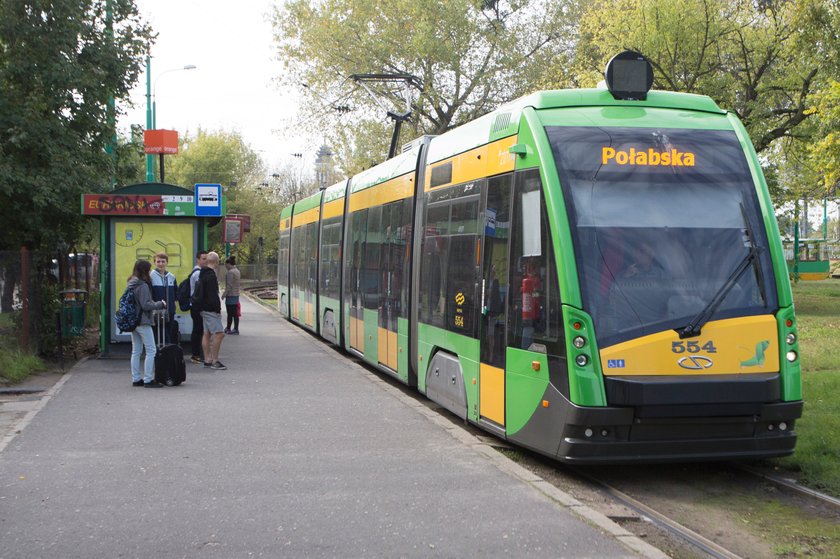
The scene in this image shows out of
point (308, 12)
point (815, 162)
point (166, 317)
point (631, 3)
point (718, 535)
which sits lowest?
point (718, 535)

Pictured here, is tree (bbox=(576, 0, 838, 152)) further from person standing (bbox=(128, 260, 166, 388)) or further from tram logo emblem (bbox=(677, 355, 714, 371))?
tram logo emblem (bbox=(677, 355, 714, 371))

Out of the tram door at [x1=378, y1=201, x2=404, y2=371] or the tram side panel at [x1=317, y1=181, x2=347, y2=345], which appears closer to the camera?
the tram door at [x1=378, y1=201, x2=404, y2=371]

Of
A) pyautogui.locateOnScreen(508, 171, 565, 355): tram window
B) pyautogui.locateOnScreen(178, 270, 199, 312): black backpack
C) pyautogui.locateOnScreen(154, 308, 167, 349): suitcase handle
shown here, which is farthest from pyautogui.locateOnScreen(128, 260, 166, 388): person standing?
pyautogui.locateOnScreen(508, 171, 565, 355): tram window

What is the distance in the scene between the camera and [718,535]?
630 cm

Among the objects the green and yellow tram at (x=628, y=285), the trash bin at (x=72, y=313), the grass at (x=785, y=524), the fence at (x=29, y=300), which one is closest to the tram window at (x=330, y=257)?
the trash bin at (x=72, y=313)

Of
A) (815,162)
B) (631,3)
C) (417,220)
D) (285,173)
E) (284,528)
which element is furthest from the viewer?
(285,173)

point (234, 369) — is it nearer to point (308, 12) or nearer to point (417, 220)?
point (417, 220)

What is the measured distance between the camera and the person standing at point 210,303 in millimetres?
14078

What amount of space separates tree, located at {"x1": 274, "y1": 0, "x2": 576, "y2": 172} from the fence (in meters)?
19.8

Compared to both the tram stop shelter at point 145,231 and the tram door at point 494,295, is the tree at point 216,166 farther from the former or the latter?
the tram door at point 494,295

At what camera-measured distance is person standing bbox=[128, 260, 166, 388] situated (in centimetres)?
1215

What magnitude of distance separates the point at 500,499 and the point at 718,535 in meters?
1.49

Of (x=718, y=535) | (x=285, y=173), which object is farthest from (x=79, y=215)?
(x=285, y=173)

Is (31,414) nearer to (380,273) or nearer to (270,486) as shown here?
(270,486)
